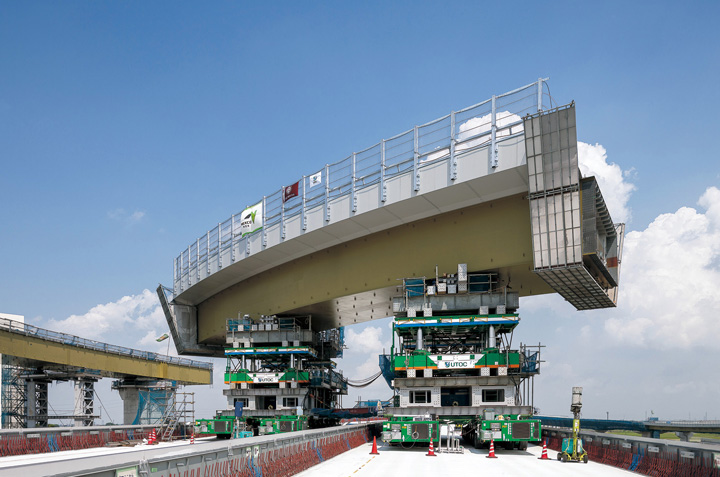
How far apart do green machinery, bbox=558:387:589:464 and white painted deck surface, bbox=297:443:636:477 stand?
0.31 m

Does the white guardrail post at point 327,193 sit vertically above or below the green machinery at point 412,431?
above

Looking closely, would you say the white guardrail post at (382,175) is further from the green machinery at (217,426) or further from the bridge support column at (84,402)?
the bridge support column at (84,402)

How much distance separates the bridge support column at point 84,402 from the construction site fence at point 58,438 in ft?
75.5

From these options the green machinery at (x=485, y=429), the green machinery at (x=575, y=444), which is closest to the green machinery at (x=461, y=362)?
the green machinery at (x=485, y=429)

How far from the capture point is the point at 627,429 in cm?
5106

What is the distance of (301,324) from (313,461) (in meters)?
23.5

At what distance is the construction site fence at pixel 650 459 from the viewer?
1716cm

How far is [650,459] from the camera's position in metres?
20.7

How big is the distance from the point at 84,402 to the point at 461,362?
4274 centimetres

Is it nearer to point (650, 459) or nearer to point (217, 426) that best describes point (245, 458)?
point (650, 459)

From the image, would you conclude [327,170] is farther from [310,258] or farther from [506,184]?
[506,184]

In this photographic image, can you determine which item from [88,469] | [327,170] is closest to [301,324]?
[327,170]

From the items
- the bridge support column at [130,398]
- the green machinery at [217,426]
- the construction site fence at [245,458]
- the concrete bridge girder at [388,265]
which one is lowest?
the bridge support column at [130,398]

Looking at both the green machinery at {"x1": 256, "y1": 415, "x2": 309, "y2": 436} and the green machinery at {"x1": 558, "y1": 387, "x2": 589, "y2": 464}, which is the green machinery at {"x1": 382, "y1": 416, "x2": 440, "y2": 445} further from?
the green machinery at {"x1": 256, "y1": 415, "x2": 309, "y2": 436}
